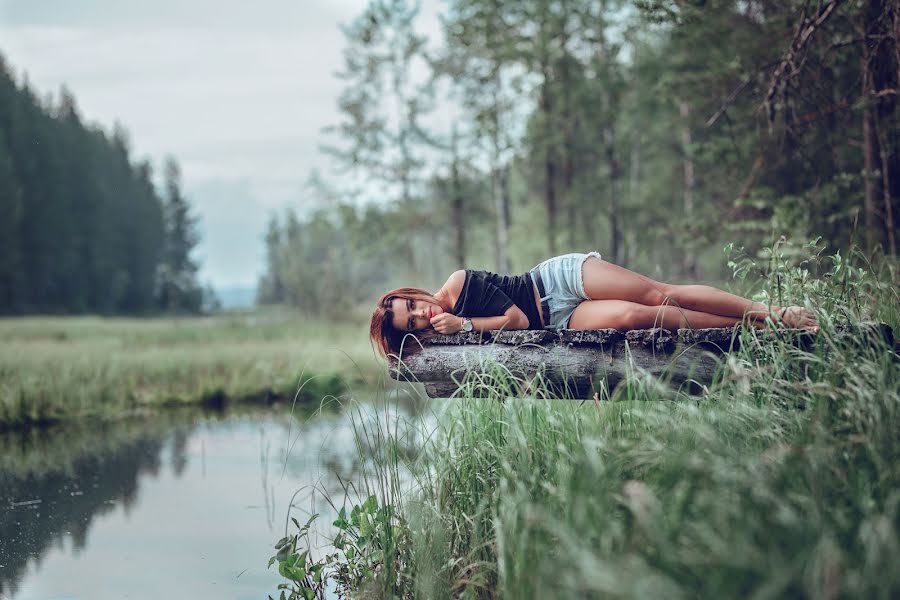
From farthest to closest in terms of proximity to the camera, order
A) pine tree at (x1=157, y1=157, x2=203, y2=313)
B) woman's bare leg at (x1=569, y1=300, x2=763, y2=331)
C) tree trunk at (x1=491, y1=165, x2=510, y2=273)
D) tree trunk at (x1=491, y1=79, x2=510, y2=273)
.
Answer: pine tree at (x1=157, y1=157, x2=203, y2=313), tree trunk at (x1=491, y1=165, x2=510, y2=273), tree trunk at (x1=491, y1=79, x2=510, y2=273), woman's bare leg at (x1=569, y1=300, x2=763, y2=331)

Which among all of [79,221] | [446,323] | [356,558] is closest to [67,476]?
[356,558]

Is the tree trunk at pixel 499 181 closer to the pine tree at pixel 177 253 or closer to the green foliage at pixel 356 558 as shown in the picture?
the green foliage at pixel 356 558

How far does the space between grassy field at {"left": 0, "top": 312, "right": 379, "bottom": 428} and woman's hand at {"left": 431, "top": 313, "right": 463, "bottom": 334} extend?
89.5 inches

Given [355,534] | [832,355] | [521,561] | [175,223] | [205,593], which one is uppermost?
[175,223]

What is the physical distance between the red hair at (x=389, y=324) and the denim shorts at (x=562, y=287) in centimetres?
63

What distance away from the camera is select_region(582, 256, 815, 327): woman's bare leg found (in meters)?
3.58

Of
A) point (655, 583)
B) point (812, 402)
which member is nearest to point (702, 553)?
point (655, 583)

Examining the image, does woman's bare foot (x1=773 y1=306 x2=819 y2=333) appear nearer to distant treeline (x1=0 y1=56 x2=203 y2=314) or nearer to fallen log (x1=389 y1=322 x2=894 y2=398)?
fallen log (x1=389 y1=322 x2=894 y2=398)

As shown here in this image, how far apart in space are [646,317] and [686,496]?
1.84 metres

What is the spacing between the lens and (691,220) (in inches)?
407

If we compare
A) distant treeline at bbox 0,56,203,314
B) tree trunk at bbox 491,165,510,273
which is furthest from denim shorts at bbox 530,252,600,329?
tree trunk at bbox 491,165,510,273

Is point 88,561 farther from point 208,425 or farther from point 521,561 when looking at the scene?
point 208,425

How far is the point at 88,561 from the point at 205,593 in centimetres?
87

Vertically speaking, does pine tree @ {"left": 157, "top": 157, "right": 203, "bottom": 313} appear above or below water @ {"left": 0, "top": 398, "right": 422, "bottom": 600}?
above
